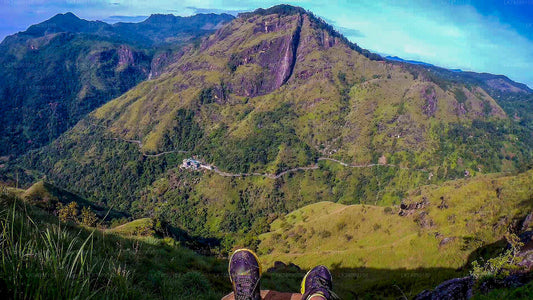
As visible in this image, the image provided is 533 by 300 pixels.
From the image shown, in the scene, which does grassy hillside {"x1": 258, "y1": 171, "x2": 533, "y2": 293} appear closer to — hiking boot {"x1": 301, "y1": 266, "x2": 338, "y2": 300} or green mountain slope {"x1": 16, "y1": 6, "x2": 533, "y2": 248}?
hiking boot {"x1": 301, "y1": 266, "x2": 338, "y2": 300}

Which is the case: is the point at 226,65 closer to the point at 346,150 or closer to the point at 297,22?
the point at 297,22

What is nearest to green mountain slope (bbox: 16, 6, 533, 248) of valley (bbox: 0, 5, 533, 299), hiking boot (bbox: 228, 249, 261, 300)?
valley (bbox: 0, 5, 533, 299)

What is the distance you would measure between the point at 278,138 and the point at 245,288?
439ft

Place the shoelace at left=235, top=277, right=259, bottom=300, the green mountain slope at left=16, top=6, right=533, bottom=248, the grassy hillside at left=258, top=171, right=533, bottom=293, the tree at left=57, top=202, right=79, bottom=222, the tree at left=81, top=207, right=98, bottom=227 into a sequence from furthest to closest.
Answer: the green mountain slope at left=16, top=6, right=533, bottom=248
the grassy hillside at left=258, top=171, right=533, bottom=293
the tree at left=81, top=207, right=98, bottom=227
the tree at left=57, top=202, right=79, bottom=222
the shoelace at left=235, top=277, right=259, bottom=300

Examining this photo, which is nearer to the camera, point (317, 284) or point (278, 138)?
point (317, 284)

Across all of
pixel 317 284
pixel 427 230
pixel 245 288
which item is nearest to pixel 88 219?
pixel 245 288

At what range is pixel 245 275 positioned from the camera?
16.3ft

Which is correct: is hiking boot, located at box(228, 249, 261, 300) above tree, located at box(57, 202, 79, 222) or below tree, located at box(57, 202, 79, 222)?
above

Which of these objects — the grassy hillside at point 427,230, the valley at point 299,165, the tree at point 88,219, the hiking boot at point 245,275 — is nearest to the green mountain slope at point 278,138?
the valley at point 299,165

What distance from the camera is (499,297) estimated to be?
4.95 meters

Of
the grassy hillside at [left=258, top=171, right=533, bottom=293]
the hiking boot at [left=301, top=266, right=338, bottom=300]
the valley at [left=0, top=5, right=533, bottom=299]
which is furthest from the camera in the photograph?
the valley at [left=0, top=5, right=533, bottom=299]

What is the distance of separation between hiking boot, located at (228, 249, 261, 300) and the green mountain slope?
218ft

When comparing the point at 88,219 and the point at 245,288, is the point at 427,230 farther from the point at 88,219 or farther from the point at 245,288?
the point at 88,219

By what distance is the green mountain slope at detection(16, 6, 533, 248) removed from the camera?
108000 millimetres
